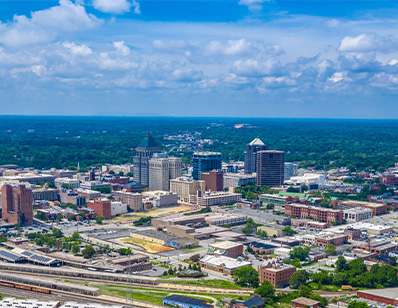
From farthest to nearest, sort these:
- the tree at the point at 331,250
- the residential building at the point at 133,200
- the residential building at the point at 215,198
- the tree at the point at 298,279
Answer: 1. the residential building at the point at 215,198
2. the residential building at the point at 133,200
3. the tree at the point at 331,250
4. the tree at the point at 298,279

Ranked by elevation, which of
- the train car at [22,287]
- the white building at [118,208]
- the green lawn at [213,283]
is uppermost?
the white building at [118,208]

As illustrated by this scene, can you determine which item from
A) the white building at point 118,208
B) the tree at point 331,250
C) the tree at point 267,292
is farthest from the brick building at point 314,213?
the tree at point 267,292

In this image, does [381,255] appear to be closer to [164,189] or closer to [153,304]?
[153,304]

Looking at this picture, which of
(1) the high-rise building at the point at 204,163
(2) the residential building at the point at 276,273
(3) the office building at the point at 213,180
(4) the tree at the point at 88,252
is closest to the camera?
(2) the residential building at the point at 276,273

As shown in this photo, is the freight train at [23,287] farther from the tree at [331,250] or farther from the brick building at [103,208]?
the brick building at [103,208]

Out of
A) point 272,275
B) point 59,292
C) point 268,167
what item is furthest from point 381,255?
point 268,167
